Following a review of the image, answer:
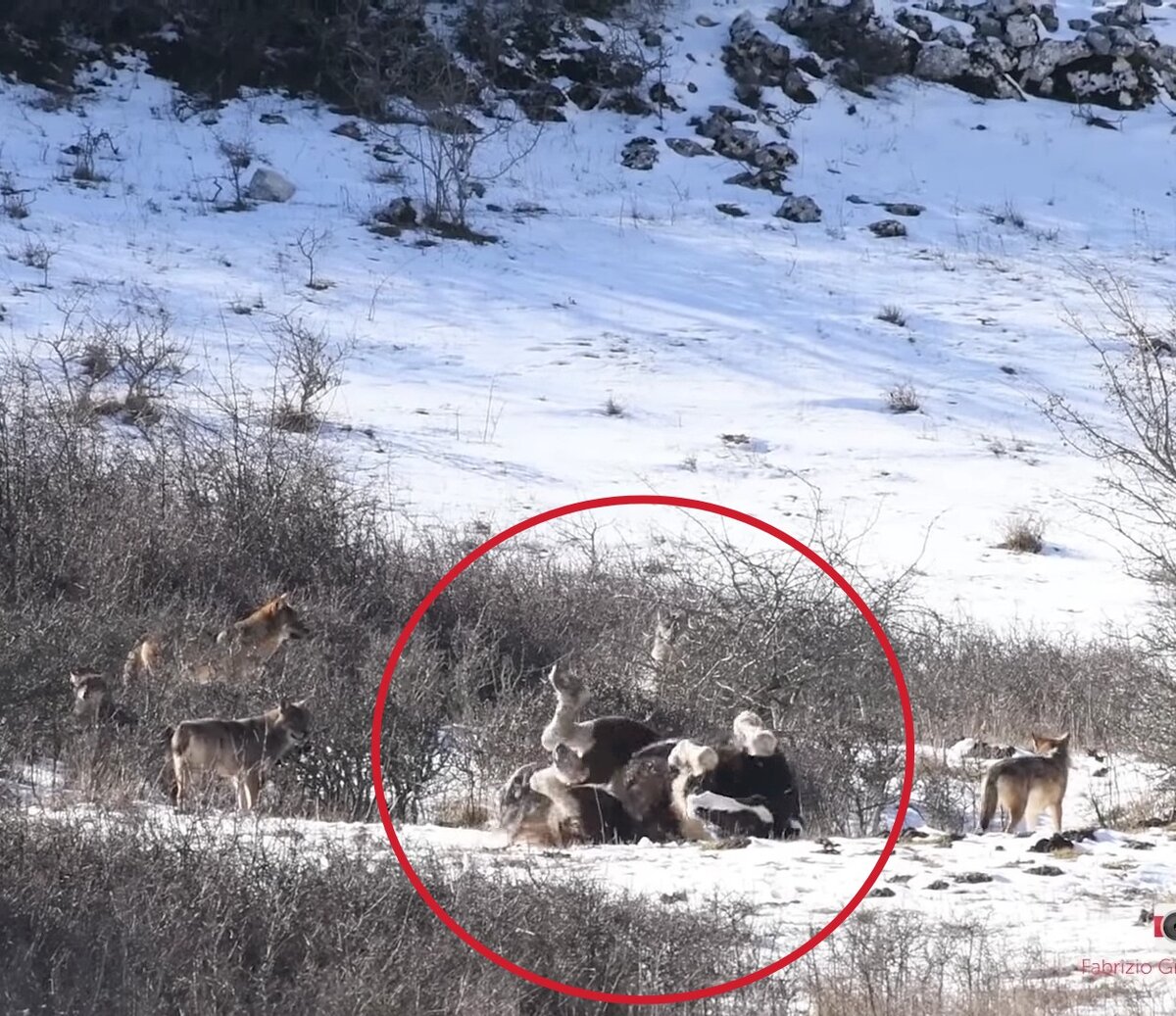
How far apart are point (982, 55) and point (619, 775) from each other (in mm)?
26001

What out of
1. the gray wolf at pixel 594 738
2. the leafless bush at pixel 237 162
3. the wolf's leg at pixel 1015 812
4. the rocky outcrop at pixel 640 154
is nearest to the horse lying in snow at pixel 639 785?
the gray wolf at pixel 594 738

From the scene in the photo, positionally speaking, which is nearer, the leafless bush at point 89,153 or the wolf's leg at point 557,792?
the wolf's leg at point 557,792

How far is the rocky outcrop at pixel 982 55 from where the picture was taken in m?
29.6

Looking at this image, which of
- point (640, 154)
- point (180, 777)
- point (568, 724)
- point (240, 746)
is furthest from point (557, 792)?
point (640, 154)

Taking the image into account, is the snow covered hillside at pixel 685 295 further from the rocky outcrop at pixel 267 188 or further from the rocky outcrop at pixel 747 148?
the rocky outcrop at pixel 747 148

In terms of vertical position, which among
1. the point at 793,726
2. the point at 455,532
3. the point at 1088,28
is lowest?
the point at 455,532

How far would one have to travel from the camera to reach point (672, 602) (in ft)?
31.7

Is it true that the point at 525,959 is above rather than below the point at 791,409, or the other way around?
above

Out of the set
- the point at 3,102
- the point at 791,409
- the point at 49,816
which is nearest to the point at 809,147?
the point at 791,409

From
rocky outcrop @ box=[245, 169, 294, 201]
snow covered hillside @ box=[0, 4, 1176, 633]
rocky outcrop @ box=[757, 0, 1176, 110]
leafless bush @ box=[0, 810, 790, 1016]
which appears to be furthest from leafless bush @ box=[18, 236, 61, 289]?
leafless bush @ box=[0, 810, 790, 1016]

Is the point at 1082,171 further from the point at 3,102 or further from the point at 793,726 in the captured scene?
the point at 793,726

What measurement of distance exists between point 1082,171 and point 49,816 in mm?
24445

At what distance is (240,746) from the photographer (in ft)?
24.7

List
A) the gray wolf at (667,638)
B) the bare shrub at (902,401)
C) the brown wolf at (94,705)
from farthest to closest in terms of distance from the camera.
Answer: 1. the bare shrub at (902,401)
2. the gray wolf at (667,638)
3. the brown wolf at (94,705)
